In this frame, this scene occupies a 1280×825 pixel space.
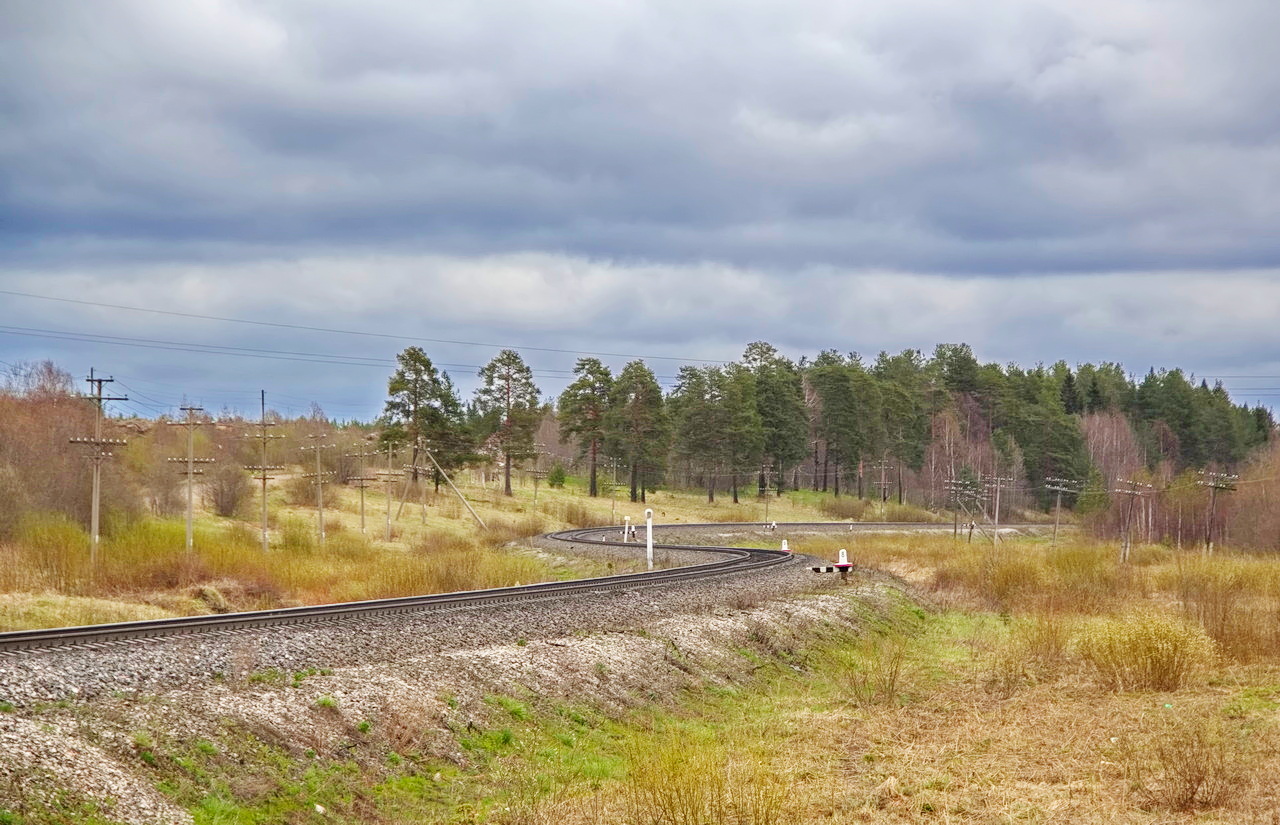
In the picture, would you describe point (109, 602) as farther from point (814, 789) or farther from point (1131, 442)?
point (1131, 442)

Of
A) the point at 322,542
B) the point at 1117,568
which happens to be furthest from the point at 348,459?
the point at 1117,568

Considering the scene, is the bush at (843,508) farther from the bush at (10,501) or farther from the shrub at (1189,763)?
the shrub at (1189,763)

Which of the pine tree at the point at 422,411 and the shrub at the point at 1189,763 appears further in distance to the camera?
the pine tree at the point at 422,411

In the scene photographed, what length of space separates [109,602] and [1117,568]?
36.2 metres

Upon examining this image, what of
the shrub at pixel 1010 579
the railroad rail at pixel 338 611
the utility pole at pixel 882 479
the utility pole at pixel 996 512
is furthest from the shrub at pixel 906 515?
the shrub at pixel 1010 579

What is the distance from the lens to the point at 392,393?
8481 centimetres

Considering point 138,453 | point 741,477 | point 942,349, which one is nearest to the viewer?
point 138,453

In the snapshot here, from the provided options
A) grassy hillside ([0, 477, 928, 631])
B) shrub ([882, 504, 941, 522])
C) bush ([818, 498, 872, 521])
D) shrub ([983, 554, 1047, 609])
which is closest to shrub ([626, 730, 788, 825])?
grassy hillside ([0, 477, 928, 631])

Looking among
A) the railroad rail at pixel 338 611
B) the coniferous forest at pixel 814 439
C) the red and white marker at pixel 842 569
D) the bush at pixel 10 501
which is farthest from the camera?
the coniferous forest at pixel 814 439

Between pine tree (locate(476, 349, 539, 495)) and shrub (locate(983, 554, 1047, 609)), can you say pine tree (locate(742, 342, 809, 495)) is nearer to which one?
pine tree (locate(476, 349, 539, 495))

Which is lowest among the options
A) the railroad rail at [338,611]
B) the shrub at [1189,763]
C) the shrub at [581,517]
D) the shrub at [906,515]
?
the shrub at [906,515]

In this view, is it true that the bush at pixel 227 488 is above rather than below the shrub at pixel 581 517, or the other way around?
above

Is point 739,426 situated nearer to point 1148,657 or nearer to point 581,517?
point 581,517

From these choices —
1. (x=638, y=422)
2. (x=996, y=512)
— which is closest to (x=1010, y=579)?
(x=996, y=512)
